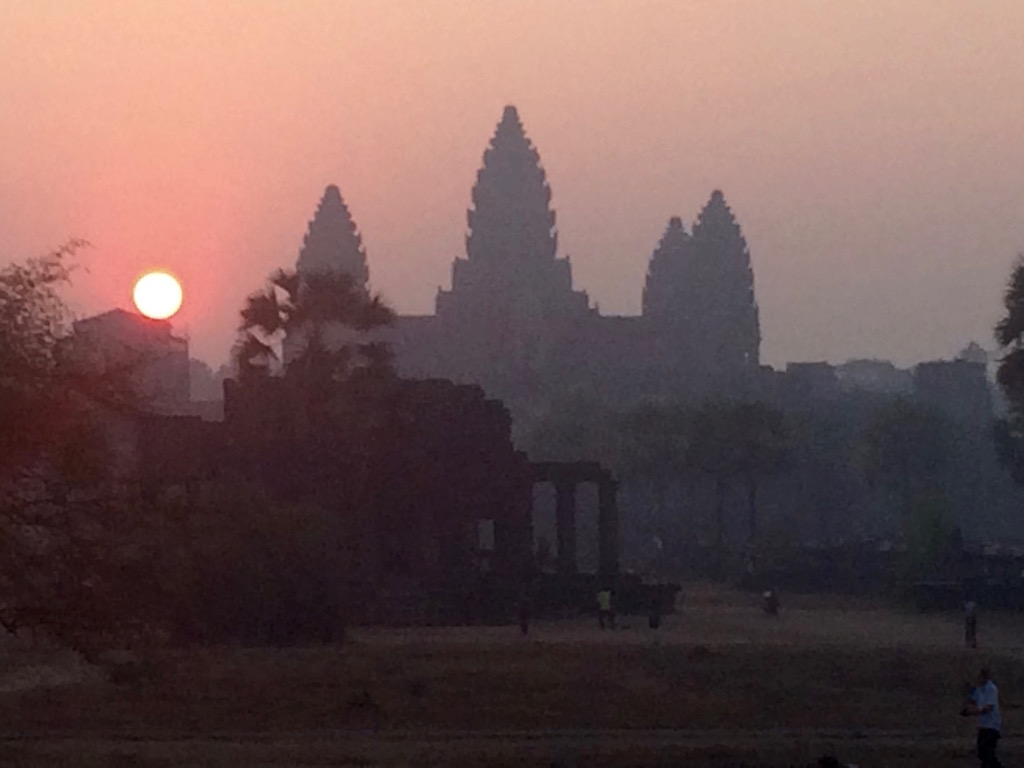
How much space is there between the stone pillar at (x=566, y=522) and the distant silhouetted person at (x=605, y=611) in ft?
27.8

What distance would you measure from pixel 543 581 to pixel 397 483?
555 centimetres

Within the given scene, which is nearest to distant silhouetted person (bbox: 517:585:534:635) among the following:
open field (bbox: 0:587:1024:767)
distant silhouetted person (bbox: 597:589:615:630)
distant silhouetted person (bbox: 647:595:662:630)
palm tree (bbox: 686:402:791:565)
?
distant silhouetted person (bbox: 597:589:615:630)

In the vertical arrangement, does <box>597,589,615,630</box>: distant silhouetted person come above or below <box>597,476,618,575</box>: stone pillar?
below

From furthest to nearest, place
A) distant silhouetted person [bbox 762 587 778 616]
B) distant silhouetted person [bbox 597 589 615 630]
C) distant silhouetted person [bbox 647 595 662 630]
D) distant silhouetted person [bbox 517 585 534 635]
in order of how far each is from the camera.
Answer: distant silhouetted person [bbox 762 587 778 616], distant silhouetted person [bbox 647 595 662 630], distant silhouetted person [bbox 597 589 615 630], distant silhouetted person [bbox 517 585 534 635]

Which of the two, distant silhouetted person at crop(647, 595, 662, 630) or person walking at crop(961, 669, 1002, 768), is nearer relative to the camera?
person walking at crop(961, 669, 1002, 768)

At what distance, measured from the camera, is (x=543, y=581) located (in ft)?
178

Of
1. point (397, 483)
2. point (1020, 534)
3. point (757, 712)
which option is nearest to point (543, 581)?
point (397, 483)

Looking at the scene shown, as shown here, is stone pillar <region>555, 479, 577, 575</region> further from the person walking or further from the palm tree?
the person walking

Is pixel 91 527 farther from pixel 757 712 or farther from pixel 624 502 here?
pixel 624 502

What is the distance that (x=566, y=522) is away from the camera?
60.6 metres

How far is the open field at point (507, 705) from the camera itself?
26.0m

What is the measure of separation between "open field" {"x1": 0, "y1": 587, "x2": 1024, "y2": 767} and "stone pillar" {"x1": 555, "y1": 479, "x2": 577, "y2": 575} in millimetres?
16783

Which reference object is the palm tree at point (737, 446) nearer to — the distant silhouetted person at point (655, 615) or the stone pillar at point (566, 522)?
the stone pillar at point (566, 522)

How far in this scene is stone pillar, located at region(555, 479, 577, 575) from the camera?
194 ft
